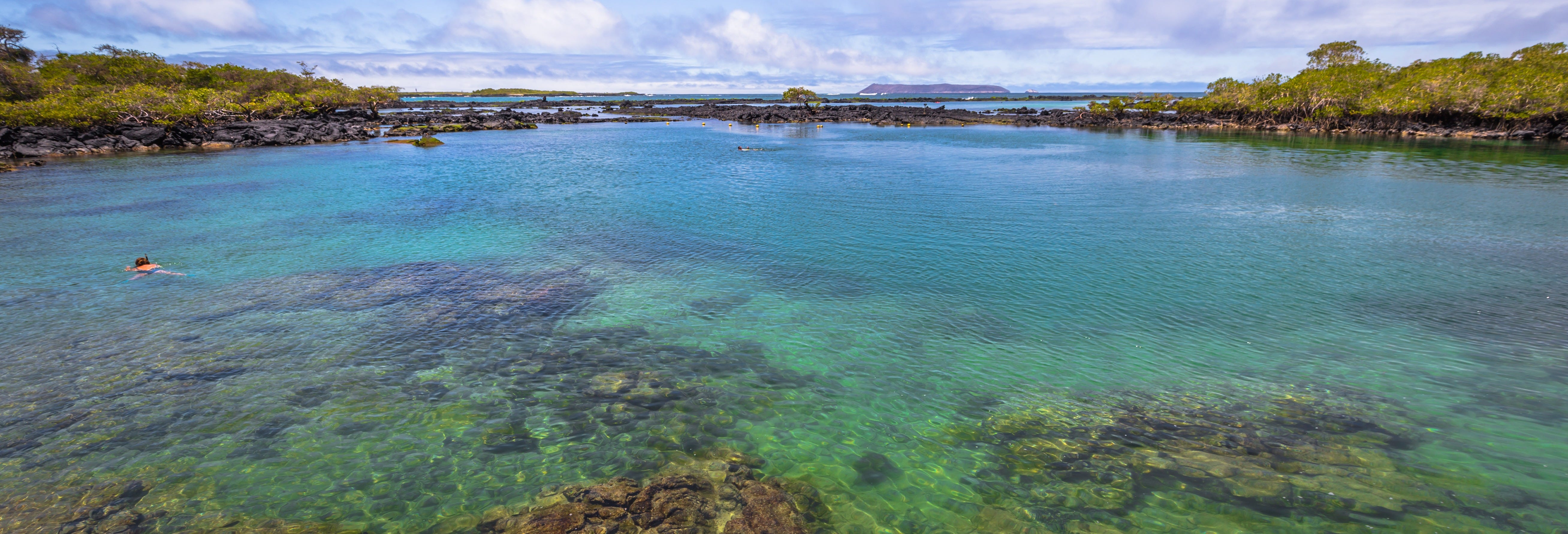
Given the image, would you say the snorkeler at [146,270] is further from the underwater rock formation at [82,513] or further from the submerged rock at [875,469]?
the submerged rock at [875,469]

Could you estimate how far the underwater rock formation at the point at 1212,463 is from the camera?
801cm

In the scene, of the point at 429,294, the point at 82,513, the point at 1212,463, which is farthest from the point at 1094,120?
the point at 82,513

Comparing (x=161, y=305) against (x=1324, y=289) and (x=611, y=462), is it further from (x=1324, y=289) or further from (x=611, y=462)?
(x=1324, y=289)

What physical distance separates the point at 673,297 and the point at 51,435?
1128cm

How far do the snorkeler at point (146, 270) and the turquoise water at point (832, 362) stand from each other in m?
0.78

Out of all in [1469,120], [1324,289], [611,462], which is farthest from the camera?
[1469,120]

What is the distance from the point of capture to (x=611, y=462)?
9164mm

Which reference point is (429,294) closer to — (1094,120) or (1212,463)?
(1212,463)

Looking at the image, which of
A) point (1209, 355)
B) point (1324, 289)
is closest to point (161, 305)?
point (1209, 355)

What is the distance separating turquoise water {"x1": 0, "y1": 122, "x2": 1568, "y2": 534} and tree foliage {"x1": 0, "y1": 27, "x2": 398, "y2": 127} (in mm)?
40551

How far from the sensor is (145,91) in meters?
60.5

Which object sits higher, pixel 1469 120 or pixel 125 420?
pixel 1469 120

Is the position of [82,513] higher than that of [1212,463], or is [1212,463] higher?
[1212,463]

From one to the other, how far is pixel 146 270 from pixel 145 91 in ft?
208
